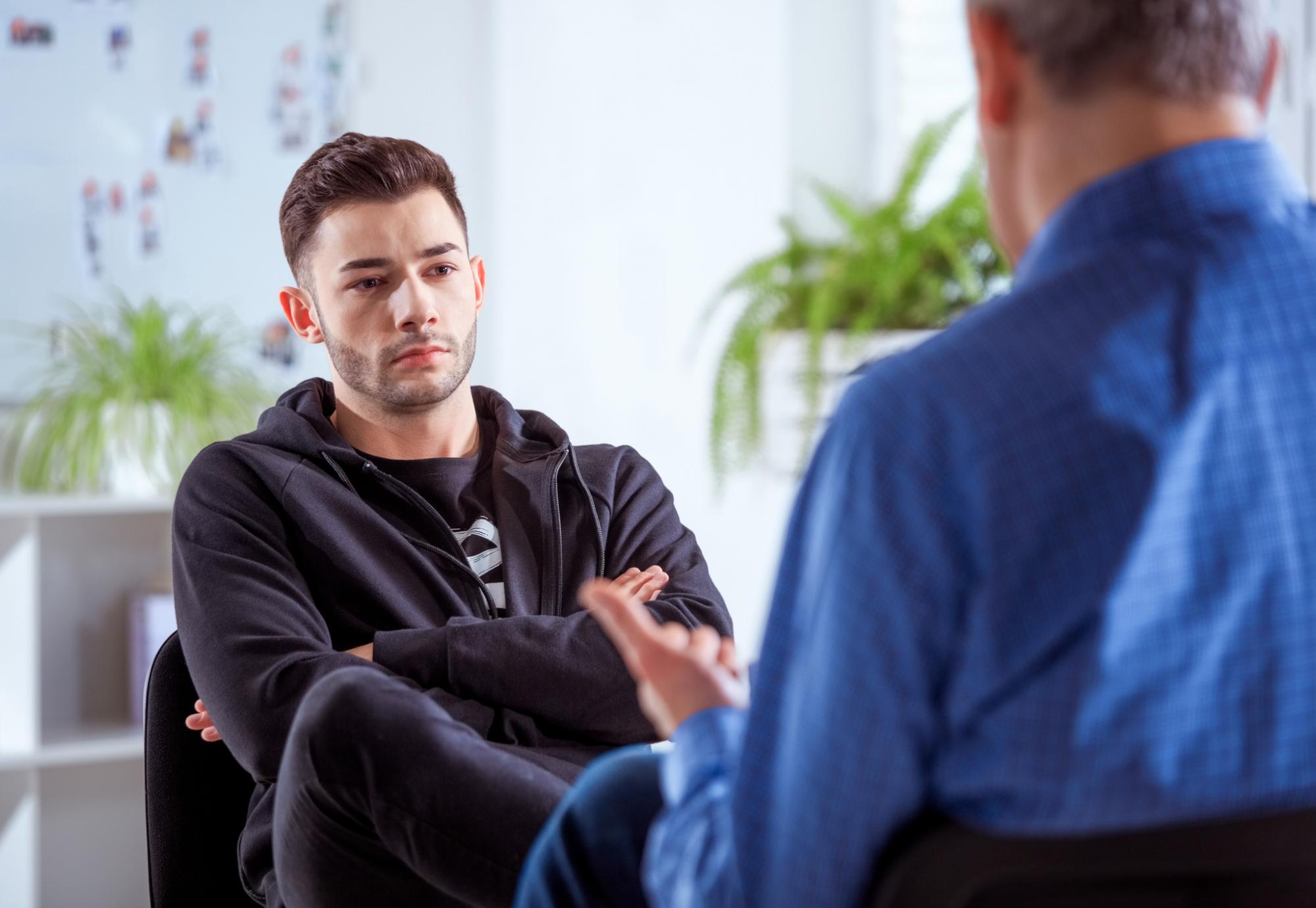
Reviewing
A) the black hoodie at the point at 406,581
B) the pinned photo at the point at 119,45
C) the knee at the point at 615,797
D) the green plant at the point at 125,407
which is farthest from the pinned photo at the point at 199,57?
the knee at the point at 615,797

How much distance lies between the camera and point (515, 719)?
5.14 ft

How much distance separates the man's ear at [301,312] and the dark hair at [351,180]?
0.03 metres

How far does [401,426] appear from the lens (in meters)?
1.82

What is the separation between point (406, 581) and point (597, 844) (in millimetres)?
809

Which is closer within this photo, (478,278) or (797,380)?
(478,278)

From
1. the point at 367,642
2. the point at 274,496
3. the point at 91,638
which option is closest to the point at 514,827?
the point at 367,642

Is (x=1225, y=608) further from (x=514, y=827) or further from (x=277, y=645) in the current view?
(x=277, y=645)

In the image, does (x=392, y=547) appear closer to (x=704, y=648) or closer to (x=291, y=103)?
(x=704, y=648)

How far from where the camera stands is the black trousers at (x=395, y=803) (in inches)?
45.3

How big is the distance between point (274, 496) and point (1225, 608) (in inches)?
50.4

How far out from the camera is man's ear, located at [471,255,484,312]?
6.27 ft

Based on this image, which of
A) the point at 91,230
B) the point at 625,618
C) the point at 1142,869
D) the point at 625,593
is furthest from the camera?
the point at 91,230

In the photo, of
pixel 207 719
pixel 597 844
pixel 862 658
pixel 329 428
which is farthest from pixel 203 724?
pixel 862 658

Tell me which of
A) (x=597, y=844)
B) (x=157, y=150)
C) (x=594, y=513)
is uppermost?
(x=157, y=150)
